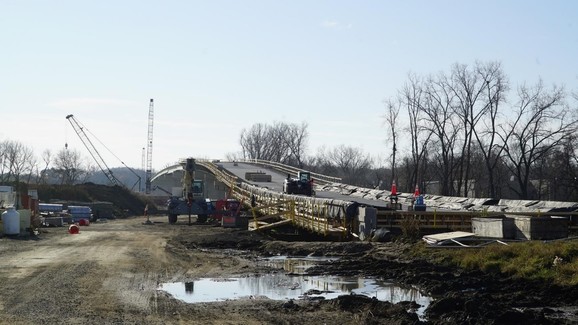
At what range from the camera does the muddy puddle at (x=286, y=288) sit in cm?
1642

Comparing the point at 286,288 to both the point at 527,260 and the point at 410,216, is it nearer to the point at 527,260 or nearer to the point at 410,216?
the point at 527,260

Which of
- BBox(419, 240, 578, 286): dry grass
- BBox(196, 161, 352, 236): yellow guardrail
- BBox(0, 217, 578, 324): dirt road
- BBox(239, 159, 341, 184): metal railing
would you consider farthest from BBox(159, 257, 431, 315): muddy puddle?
BBox(239, 159, 341, 184): metal railing

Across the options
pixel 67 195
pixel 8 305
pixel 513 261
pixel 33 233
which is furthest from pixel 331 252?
pixel 67 195

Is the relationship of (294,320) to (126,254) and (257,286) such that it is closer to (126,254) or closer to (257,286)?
(257,286)

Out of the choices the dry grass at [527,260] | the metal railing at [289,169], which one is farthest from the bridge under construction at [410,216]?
the metal railing at [289,169]

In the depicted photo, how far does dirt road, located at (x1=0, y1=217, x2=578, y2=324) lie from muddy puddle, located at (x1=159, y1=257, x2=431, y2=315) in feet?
1.69

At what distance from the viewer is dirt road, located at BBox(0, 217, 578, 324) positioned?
1322 centimetres

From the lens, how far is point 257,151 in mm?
151875

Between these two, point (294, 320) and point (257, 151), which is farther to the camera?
point (257, 151)

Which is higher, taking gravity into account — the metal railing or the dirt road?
the metal railing

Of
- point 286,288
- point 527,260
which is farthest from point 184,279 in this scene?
point 527,260

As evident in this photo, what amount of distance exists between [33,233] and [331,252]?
18371mm

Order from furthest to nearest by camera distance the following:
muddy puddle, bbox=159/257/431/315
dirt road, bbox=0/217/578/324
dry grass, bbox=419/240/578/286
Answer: dry grass, bbox=419/240/578/286 < muddy puddle, bbox=159/257/431/315 < dirt road, bbox=0/217/578/324

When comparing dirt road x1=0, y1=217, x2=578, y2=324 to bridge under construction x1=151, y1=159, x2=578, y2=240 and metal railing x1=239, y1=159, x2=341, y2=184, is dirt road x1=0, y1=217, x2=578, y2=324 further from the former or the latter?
metal railing x1=239, y1=159, x2=341, y2=184
